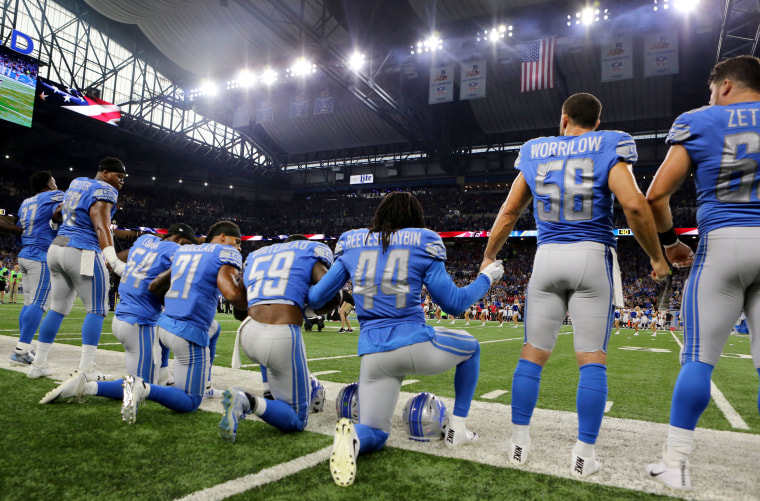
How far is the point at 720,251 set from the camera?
7.49ft

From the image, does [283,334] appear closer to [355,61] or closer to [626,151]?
[626,151]

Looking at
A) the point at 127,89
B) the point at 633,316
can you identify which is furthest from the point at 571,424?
the point at 127,89

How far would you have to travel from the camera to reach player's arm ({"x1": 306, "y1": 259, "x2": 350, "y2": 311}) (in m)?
2.96

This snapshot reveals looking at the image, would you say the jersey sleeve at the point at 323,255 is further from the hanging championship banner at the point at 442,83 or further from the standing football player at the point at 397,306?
the hanging championship banner at the point at 442,83

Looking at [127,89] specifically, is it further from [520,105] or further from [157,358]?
[157,358]

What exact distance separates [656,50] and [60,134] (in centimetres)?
3731

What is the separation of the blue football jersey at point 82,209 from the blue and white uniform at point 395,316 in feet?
10.4

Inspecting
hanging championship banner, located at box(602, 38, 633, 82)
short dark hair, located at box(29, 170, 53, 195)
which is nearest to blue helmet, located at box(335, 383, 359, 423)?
short dark hair, located at box(29, 170, 53, 195)

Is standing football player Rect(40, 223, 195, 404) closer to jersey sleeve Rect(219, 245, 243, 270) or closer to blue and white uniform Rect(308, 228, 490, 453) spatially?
jersey sleeve Rect(219, 245, 243, 270)

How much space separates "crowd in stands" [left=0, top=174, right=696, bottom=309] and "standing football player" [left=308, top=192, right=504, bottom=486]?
3201 cm

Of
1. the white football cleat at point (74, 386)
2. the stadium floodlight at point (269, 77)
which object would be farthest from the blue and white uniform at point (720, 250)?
the stadium floodlight at point (269, 77)

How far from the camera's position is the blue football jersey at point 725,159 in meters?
2.28

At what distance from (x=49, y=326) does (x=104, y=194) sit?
1.43 m

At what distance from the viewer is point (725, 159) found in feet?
7.63
